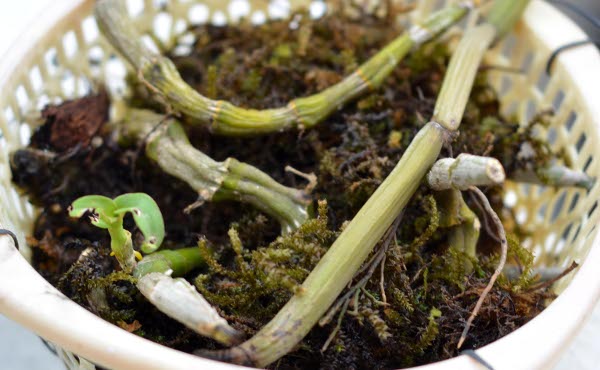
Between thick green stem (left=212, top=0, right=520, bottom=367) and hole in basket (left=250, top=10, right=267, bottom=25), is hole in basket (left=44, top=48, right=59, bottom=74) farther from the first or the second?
thick green stem (left=212, top=0, right=520, bottom=367)

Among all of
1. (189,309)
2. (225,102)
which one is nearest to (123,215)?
(189,309)

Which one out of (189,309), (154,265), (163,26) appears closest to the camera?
(189,309)

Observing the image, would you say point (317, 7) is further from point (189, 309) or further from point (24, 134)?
point (189, 309)

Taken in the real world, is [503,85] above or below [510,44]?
below

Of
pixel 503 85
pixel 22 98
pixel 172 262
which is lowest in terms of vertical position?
pixel 503 85

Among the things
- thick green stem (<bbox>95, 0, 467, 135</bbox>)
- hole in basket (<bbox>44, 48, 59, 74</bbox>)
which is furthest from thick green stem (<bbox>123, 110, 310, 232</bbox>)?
hole in basket (<bbox>44, 48, 59, 74</bbox>)

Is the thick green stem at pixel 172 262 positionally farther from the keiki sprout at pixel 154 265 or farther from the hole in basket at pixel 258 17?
the hole in basket at pixel 258 17

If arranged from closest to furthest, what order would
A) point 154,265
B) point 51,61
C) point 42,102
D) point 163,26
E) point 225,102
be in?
point 154,265 < point 225,102 < point 42,102 < point 51,61 < point 163,26
